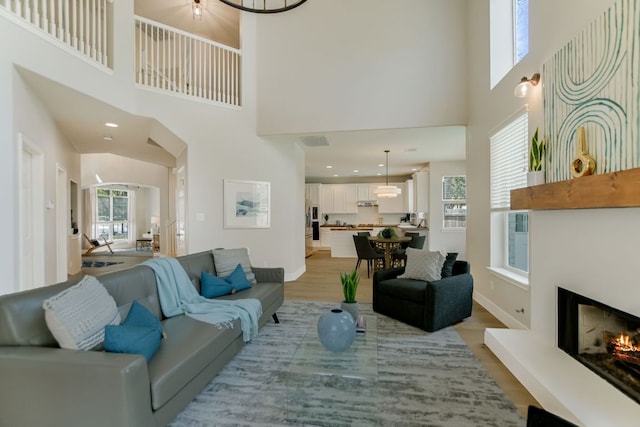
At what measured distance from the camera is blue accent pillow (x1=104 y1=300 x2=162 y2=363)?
162cm

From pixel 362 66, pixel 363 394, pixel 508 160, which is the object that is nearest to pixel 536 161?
pixel 508 160

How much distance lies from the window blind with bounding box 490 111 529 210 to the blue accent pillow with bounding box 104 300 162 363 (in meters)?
3.51

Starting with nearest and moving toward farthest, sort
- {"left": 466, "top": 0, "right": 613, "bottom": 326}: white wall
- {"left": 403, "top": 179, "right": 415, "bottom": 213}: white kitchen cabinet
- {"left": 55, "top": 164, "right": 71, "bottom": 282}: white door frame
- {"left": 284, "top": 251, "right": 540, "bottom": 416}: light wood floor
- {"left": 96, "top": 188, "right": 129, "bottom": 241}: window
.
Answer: {"left": 284, "top": 251, "right": 540, "bottom": 416}: light wood floor < {"left": 466, "top": 0, "right": 613, "bottom": 326}: white wall < {"left": 55, "top": 164, "right": 71, "bottom": 282}: white door frame < {"left": 403, "top": 179, "right": 415, "bottom": 213}: white kitchen cabinet < {"left": 96, "top": 188, "right": 129, "bottom": 241}: window

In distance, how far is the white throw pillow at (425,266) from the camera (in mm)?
3629

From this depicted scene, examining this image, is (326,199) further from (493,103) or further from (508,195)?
(508,195)

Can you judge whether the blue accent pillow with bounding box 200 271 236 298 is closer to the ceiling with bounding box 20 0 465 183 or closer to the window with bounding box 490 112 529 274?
the ceiling with bounding box 20 0 465 183

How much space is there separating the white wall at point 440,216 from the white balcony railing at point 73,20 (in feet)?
23.0

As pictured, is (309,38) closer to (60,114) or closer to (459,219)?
(60,114)

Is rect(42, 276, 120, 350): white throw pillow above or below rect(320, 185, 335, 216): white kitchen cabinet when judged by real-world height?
below

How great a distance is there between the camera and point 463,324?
346 centimetres

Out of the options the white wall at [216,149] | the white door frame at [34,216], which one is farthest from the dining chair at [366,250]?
the white door frame at [34,216]

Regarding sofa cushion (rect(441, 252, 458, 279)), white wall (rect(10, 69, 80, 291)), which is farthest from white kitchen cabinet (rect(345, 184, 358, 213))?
white wall (rect(10, 69, 80, 291))

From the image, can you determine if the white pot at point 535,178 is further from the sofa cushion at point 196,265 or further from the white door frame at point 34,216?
the white door frame at point 34,216

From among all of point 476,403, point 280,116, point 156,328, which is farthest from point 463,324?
point 280,116
